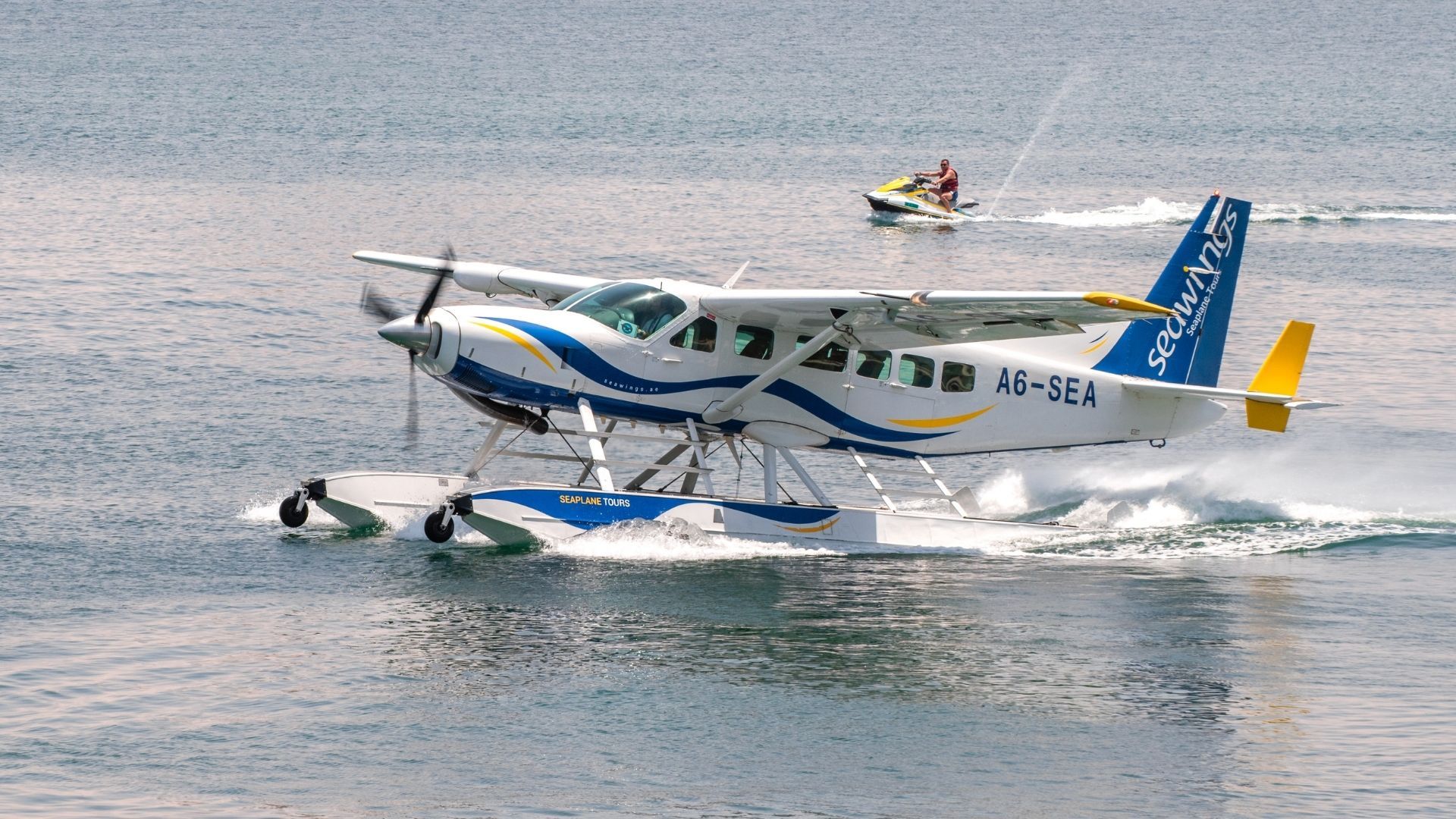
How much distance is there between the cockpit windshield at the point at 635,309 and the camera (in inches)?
827

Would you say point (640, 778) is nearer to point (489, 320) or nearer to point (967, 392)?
point (489, 320)

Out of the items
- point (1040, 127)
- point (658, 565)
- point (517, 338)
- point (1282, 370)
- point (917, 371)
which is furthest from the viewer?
point (1040, 127)

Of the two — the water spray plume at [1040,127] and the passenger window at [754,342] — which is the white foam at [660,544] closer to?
the passenger window at [754,342]

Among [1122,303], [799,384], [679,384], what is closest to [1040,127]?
[799,384]

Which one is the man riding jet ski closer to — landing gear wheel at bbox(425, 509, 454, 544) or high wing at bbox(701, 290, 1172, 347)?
high wing at bbox(701, 290, 1172, 347)

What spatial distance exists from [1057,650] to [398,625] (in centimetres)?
686

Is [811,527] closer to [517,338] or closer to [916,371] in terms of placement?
[916,371]

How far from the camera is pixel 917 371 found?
22.4m

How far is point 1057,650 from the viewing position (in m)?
17.8

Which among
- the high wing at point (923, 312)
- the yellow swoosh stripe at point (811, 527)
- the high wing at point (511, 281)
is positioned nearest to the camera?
the high wing at point (923, 312)

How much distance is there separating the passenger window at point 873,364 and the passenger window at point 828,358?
0.19 meters

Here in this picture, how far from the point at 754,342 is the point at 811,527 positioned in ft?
7.98

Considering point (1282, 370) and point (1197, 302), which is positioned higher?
point (1197, 302)

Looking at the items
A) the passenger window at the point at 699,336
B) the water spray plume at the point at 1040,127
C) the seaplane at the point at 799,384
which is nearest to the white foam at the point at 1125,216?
the water spray plume at the point at 1040,127
